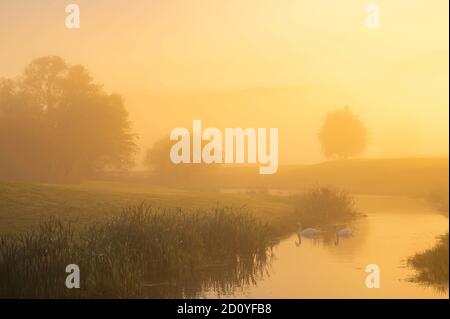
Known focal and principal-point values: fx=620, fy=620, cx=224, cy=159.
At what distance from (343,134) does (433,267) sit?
102392mm

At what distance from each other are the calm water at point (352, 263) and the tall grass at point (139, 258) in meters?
1.20

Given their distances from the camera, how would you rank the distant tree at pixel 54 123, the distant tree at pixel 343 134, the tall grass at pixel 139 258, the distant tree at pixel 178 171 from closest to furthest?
the tall grass at pixel 139 258, the distant tree at pixel 54 123, the distant tree at pixel 178 171, the distant tree at pixel 343 134

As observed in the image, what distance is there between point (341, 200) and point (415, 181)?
146ft

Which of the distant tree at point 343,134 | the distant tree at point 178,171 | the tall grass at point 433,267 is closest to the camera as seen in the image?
the tall grass at point 433,267

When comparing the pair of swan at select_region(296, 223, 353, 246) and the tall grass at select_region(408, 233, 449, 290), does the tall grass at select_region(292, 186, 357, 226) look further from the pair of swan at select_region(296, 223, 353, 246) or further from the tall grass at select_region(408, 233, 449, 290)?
the tall grass at select_region(408, 233, 449, 290)

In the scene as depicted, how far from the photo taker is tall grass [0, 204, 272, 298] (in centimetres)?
2077

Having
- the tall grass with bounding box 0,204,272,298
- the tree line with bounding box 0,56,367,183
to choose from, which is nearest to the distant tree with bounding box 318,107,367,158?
the tree line with bounding box 0,56,367,183

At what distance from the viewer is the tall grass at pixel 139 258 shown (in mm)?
20766

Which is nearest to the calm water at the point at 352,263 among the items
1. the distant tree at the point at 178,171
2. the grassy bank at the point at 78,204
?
the grassy bank at the point at 78,204

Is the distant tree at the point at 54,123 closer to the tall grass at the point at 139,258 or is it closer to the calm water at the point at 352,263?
the calm water at the point at 352,263

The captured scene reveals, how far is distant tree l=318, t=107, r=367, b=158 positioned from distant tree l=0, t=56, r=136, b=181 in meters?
60.4

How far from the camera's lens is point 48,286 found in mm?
20938

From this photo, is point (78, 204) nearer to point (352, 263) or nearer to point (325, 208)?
point (325, 208)

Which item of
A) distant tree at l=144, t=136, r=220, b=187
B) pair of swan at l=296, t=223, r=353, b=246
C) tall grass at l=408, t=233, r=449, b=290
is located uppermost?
distant tree at l=144, t=136, r=220, b=187
